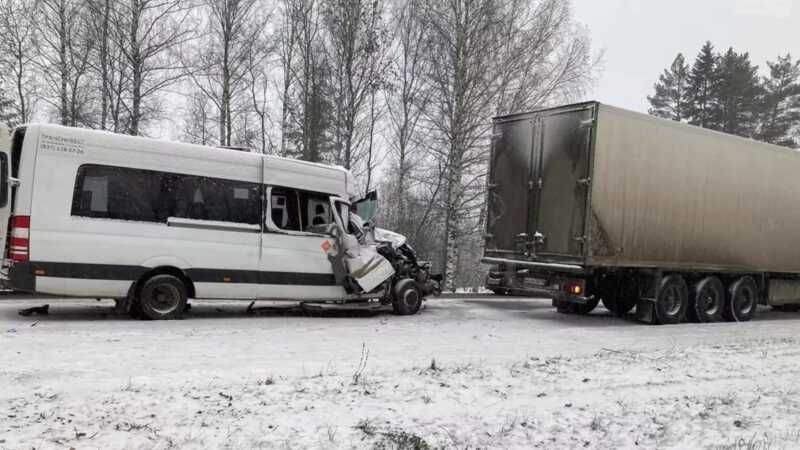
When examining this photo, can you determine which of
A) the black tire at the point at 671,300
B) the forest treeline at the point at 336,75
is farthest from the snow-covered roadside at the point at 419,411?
the forest treeline at the point at 336,75

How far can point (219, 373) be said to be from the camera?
5594 mm

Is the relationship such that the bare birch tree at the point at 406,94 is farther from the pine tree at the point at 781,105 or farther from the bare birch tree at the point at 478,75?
the pine tree at the point at 781,105

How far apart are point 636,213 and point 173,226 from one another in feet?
25.1

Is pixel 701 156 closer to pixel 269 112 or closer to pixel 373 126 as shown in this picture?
pixel 373 126

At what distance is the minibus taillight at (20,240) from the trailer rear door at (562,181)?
802 centimetres

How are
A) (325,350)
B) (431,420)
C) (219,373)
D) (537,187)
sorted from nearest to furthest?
(431,420)
(219,373)
(325,350)
(537,187)

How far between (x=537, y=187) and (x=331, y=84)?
44.0ft

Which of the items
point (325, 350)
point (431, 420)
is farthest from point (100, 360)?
point (431, 420)

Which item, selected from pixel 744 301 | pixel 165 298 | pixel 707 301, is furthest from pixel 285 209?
pixel 744 301

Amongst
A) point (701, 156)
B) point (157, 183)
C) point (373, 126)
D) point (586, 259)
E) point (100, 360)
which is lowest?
point (100, 360)

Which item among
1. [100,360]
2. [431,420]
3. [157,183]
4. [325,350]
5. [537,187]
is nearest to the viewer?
[431,420]

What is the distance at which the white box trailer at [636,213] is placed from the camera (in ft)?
33.8

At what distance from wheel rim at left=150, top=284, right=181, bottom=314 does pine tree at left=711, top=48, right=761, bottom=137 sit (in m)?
36.6

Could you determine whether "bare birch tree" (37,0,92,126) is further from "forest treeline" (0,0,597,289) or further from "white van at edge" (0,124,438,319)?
"white van at edge" (0,124,438,319)
